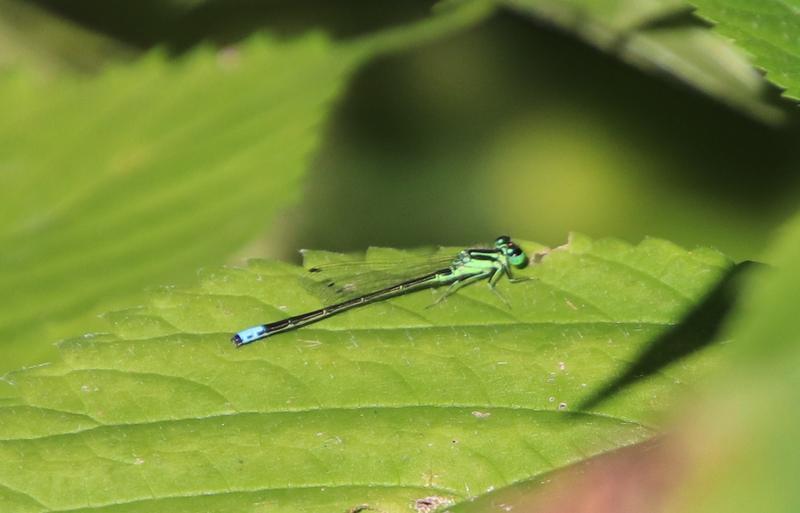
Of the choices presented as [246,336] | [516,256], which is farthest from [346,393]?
[516,256]

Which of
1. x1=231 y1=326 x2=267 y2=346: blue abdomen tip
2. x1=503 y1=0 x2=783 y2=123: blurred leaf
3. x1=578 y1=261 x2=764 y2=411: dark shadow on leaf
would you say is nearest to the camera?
x1=578 y1=261 x2=764 y2=411: dark shadow on leaf

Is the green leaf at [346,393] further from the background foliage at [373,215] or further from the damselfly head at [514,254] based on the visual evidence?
the damselfly head at [514,254]

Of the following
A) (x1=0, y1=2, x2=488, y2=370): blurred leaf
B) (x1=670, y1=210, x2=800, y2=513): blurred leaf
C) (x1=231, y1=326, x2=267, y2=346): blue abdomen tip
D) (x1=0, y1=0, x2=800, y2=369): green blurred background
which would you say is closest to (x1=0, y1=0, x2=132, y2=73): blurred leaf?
(x1=0, y1=0, x2=800, y2=369): green blurred background

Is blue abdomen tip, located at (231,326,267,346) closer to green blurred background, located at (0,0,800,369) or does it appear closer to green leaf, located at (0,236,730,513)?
green leaf, located at (0,236,730,513)

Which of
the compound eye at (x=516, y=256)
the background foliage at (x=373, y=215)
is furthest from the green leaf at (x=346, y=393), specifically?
the compound eye at (x=516, y=256)

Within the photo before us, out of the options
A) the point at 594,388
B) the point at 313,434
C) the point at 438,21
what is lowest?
the point at 313,434

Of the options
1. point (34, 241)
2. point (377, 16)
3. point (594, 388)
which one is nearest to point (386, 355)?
point (594, 388)

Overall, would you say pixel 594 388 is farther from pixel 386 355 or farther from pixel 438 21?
pixel 438 21
